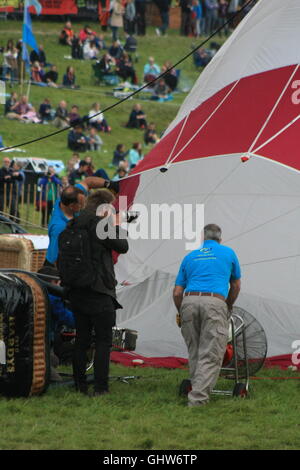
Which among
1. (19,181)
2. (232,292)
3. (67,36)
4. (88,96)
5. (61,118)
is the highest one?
(67,36)

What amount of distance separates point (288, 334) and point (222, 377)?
5.13 feet

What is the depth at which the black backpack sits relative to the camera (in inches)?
279

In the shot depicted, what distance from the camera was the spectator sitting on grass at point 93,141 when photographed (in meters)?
23.6

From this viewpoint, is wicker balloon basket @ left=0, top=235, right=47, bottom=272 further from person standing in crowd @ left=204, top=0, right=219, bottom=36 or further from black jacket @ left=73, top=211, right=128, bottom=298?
person standing in crowd @ left=204, top=0, right=219, bottom=36

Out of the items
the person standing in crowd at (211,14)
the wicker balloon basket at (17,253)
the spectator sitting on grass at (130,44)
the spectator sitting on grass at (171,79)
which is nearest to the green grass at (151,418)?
the wicker balloon basket at (17,253)

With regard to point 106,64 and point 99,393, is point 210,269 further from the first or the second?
point 106,64

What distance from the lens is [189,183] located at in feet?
31.5

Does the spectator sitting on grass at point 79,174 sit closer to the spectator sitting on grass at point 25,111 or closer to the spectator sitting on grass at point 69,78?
the spectator sitting on grass at point 25,111

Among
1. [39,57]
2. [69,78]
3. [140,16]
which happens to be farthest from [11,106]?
[140,16]

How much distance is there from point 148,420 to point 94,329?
3.36 feet

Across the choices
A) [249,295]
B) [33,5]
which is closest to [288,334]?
[249,295]

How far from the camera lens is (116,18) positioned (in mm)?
31609

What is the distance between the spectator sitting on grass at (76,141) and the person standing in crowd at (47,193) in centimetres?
525

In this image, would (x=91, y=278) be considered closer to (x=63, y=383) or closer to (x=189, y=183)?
(x=63, y=383)
